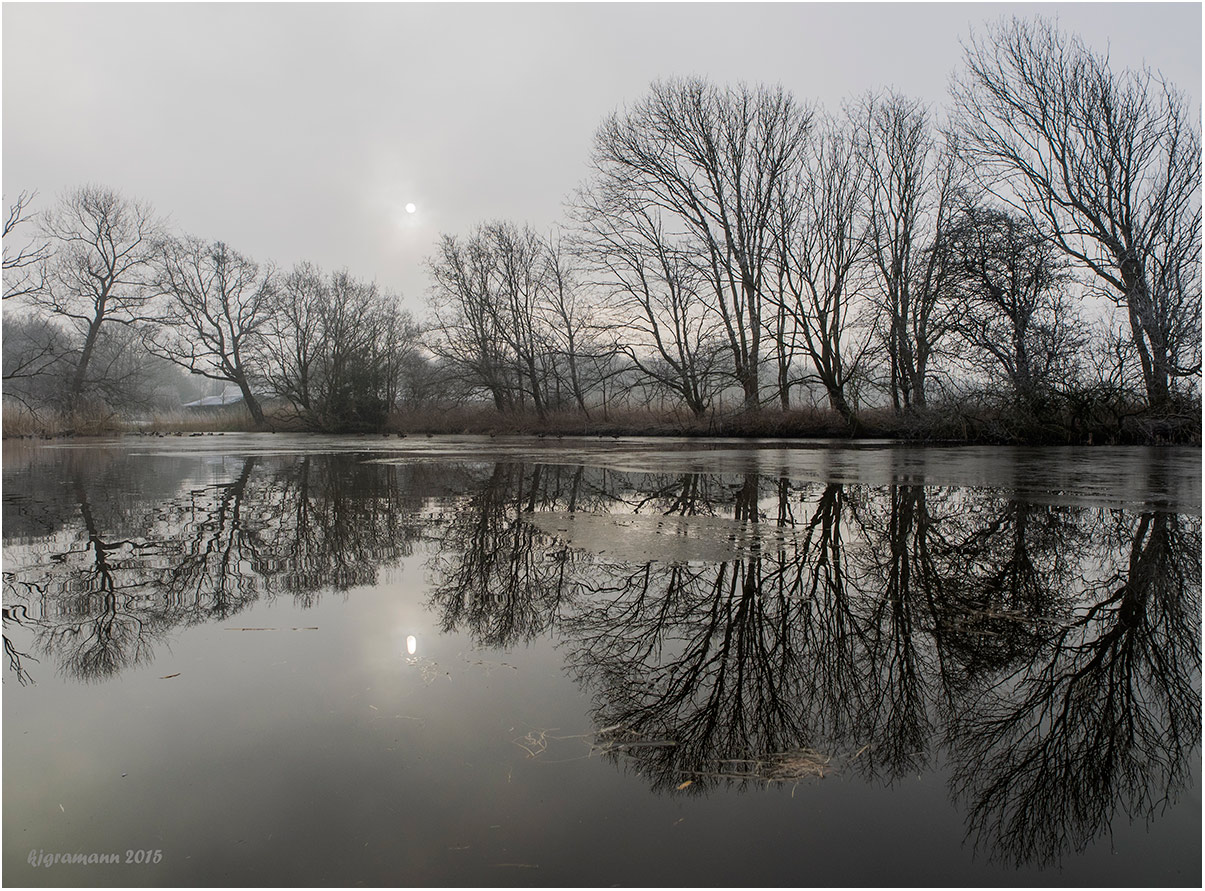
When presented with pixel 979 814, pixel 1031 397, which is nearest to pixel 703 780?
pixel 979 814

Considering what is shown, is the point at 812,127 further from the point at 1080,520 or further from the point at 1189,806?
the point at 1189,806

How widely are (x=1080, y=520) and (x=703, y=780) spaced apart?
594cm

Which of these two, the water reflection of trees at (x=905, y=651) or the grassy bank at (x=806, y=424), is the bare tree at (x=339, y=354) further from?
the water reflection of trees at (x=905, y=651)

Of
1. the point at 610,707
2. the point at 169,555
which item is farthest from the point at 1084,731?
the point at 169,555

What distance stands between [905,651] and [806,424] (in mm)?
21302

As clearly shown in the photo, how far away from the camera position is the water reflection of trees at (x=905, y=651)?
7.45 ft

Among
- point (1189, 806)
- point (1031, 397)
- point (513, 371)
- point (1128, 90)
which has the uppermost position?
point (1128, 90)

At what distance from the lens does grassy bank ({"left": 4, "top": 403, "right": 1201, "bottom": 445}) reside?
17406 mm

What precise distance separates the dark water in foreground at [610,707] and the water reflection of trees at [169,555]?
0.04 m

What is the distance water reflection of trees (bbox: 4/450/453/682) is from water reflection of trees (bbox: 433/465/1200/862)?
1.05m

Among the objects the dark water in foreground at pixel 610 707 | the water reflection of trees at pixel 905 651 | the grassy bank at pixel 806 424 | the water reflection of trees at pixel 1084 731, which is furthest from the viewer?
the grassy bank at pixel 806 424

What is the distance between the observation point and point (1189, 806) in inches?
82.1

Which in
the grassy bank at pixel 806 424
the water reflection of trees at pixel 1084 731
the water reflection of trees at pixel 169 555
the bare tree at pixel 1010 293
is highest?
the bare tree at pixel 1010 293

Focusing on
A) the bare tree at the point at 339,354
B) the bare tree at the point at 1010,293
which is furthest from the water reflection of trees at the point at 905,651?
the bare tree at the point at 339,354
